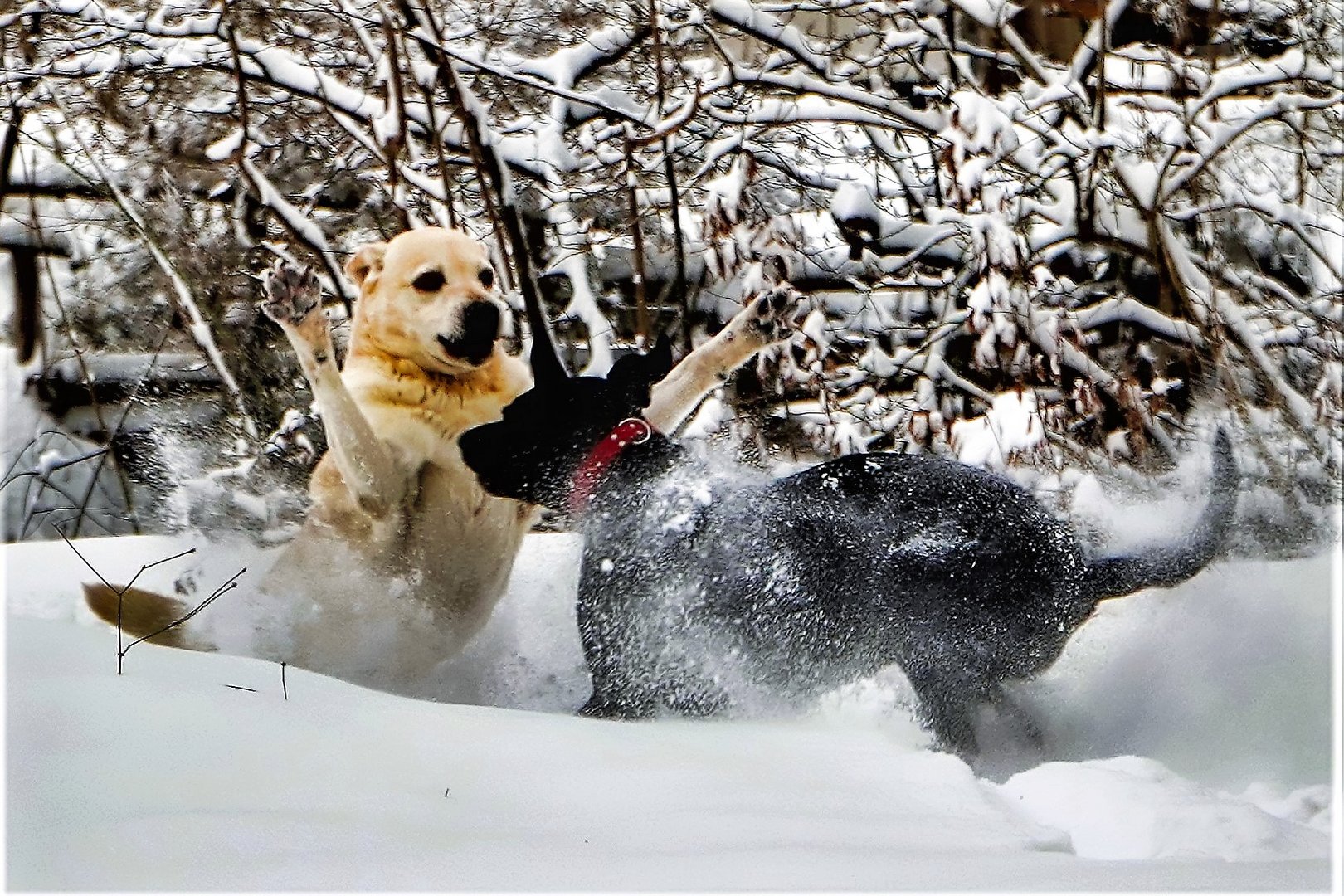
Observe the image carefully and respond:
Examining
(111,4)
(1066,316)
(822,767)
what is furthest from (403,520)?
(1066,316)

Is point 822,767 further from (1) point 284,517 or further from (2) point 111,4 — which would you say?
(2) point 111,4

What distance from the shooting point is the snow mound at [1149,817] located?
2.93 m

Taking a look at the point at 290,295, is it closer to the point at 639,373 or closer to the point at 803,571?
the point at 639,373

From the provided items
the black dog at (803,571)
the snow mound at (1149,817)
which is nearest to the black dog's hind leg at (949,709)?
the black dog at (803,571)

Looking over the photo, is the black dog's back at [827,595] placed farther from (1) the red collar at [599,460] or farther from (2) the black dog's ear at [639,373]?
(2) the black dog's ear at [639,373]

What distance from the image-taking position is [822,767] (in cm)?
315

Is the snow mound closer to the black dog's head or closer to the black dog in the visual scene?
the black dog

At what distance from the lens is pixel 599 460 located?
3357mm

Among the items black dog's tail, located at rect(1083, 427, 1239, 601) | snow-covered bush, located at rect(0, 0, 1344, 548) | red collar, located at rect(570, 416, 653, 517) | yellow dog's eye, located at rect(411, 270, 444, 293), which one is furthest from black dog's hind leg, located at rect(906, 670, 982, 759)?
yellow dog's eye, located at rect(411, 270, 444, 293)

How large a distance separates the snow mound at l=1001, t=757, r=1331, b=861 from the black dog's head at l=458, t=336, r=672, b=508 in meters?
1.34

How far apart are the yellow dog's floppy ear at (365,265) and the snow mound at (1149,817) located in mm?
2049

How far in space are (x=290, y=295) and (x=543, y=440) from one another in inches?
28.4

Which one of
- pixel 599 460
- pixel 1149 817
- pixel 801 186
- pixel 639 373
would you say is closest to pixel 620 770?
pixel 599 460

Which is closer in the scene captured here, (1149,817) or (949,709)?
(1149,817)
